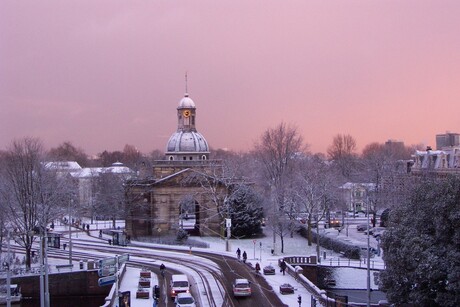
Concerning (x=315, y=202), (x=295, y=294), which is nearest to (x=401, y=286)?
(x=295, y=294)

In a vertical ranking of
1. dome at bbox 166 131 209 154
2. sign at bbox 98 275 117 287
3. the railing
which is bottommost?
the railing

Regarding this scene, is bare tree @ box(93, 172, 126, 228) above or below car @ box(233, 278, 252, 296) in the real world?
above

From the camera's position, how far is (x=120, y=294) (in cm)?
3453

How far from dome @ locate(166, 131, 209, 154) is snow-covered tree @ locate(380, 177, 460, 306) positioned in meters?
50.0

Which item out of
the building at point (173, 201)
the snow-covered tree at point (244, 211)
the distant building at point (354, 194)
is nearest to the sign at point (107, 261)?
the snow-covered tree at point (244, 211)

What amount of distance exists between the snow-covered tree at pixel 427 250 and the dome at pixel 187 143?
50.0 meters

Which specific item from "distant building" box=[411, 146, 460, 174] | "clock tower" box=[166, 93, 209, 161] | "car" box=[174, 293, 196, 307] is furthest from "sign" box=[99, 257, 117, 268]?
"distant building" box=[411, 146, 460, 174]

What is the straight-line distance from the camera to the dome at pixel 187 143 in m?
77.4

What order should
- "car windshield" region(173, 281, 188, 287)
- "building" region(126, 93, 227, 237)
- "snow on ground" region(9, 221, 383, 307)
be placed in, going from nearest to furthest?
"car windshield" region(173, 281, 188, 287), "snow on ground" region(9, 221, 383, 307), "building" region(126, 93, 227, 237)

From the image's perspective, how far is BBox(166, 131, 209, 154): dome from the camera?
77.4 metres

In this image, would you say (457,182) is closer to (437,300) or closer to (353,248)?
(437,300)

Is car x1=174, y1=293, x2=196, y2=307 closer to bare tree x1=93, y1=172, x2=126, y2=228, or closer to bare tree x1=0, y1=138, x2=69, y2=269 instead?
bare tree x1=0, y1=138, x2=69, y2=269

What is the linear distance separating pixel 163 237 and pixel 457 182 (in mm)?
43834

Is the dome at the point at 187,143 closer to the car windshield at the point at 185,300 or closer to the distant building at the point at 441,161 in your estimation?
the distant building at the point at 441,161
